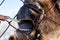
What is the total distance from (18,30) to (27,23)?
8cm

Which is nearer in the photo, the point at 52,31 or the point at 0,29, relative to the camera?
the point at 52,31

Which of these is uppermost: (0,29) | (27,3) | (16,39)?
(27,3)

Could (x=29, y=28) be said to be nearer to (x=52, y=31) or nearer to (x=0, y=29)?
(x=52, y=31)

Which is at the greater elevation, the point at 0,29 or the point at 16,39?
the point at 16,39

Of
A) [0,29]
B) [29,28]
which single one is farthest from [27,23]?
[0,29]

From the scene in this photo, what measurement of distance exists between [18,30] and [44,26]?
0.17 meters

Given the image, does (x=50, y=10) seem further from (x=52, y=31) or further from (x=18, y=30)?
(x=18, y=30)

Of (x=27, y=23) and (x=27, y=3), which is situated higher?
(x=27, y=3)

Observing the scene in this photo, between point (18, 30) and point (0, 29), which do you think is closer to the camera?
point (18, 30)

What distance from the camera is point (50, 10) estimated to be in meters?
1.56

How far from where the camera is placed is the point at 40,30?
1.52m

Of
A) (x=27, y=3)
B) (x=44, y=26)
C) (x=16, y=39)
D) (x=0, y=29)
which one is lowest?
(x=0, y=29)

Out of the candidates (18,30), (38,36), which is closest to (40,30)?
(38,36)

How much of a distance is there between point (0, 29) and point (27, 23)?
2.24 feet
